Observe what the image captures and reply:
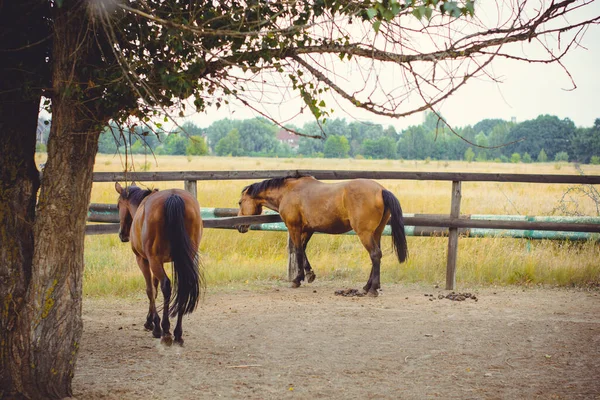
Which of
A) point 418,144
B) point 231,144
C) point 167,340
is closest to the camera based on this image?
point 167,340

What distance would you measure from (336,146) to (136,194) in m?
71.6

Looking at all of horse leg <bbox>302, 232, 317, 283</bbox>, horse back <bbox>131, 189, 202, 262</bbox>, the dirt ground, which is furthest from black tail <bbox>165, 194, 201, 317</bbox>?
horse leg <bbox>302, 232, 317, 283</bbox>

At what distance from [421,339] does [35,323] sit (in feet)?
10.9

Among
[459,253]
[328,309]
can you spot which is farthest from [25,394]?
[459,253]

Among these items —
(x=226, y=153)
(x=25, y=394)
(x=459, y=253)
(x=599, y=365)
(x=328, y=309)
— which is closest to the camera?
(x=25, y=394)

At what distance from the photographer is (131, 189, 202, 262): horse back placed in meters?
5.32

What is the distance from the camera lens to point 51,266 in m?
3.90

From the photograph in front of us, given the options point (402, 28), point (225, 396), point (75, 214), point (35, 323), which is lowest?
point (225, 396)

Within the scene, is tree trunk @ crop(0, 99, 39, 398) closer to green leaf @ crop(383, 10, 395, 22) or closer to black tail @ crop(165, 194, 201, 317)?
black tail @ crop(165, 194, 201, 317)

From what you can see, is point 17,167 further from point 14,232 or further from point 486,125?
point 486,125

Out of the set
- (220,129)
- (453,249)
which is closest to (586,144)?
(220,129)

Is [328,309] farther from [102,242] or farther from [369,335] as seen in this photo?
[102,242]

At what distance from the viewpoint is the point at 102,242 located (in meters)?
→ 11.5

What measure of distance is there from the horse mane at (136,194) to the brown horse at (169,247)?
0.37 ft
